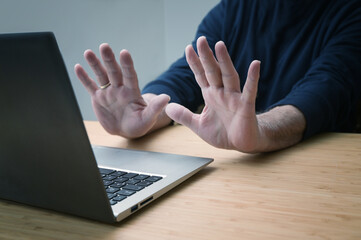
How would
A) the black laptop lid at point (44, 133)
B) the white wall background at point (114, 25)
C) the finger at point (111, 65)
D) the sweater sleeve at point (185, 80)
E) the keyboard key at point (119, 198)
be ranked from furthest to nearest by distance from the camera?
1. the white wall background at point (114, 25)
2. the sweater sleeve at point (185, 80)
3. the finger at point (111, 65)
4. the keyboard key at point (119, 198)
5. the black laptop lid at point (44, 133)

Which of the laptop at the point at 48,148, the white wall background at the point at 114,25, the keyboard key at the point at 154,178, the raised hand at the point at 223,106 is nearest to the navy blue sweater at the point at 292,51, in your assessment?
the raised hand at the point at 223,106

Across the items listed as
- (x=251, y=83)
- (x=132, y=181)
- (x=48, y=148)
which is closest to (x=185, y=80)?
(x=251, y=83)

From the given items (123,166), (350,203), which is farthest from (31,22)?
(350,203)

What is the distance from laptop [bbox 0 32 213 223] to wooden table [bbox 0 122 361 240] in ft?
0.07

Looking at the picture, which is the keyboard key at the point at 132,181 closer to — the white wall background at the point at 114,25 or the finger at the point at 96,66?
the finger at the point at 96,66

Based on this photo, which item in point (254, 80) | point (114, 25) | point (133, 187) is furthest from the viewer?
point (114, 25)

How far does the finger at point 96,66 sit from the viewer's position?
885 mm

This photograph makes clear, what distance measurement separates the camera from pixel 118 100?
0.92 meters

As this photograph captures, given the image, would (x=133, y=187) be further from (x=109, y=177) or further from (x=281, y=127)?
(x=281, y=127)

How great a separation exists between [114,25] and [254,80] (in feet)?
6.37

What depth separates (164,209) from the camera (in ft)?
1.74

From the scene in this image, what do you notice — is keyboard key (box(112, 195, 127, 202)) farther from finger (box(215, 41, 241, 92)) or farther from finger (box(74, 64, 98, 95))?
finger (box(74, 64, 98, 95))

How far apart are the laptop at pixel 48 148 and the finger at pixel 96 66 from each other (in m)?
0.38

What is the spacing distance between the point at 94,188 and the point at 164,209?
0.12 meters
